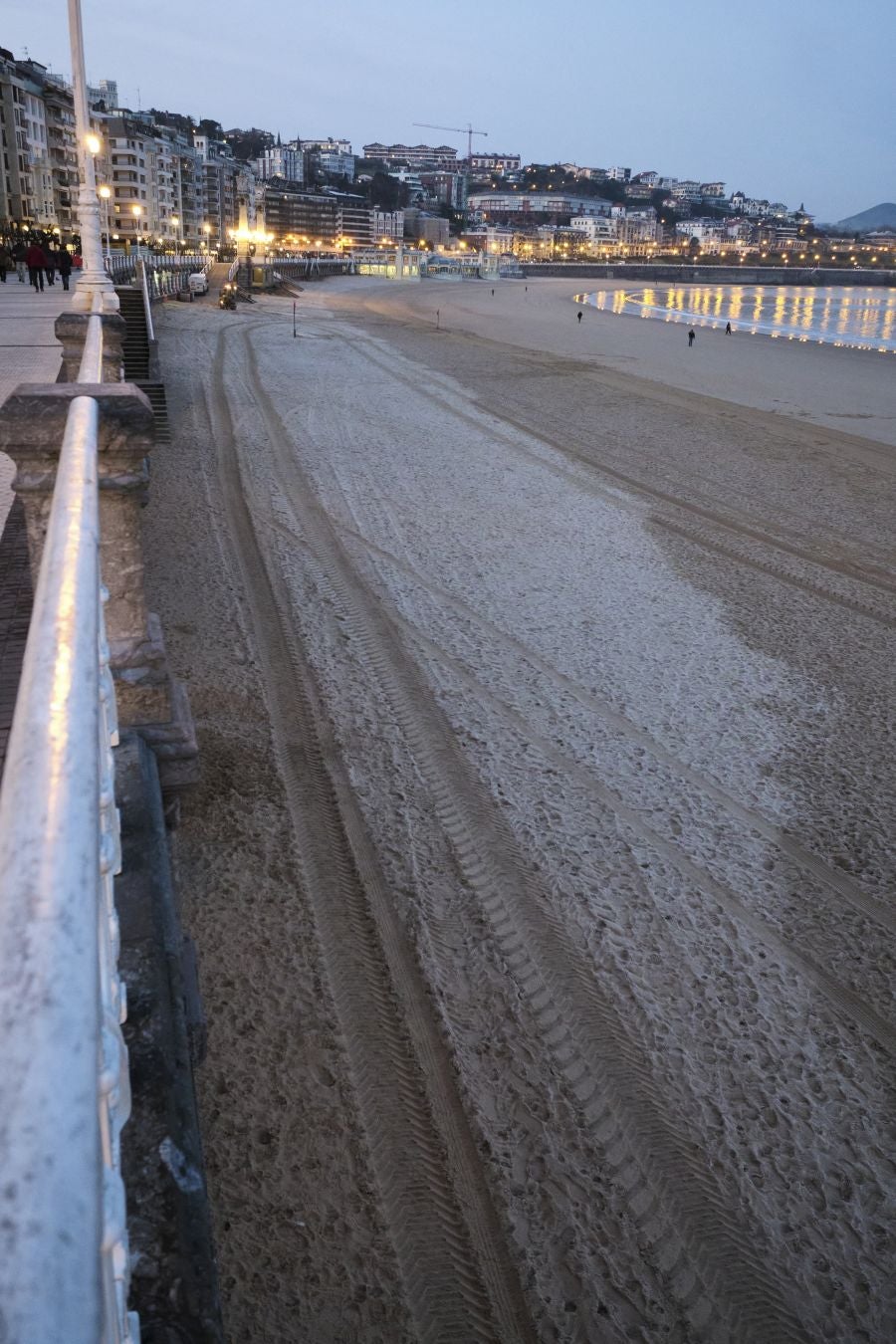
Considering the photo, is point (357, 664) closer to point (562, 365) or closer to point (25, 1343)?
point (25, 1343)

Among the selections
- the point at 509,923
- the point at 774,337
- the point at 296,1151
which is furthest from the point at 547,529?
the point at 774,337

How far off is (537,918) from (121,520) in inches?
98.7

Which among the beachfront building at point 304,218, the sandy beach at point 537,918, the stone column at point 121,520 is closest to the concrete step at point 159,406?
the sandy beach at point 537,918

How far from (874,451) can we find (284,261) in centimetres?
9272

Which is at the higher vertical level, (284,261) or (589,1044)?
(284,261)

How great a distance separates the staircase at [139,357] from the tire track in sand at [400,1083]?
7646 mm

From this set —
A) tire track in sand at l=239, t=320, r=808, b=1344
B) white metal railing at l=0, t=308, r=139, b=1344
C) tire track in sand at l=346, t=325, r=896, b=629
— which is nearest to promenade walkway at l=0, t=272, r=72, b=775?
tire track in sand at l=239, t=320, r=808, b=1344

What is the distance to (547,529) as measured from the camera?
10406 mm

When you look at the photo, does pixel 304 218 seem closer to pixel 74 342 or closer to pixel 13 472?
pixel 74 342

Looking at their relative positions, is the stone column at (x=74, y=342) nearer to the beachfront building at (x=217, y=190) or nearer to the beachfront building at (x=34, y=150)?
the beachfront building at (x=34, y=150)

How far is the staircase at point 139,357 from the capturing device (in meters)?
14.4

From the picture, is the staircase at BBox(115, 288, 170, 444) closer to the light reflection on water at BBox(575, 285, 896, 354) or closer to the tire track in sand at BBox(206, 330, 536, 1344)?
the tire track in sand at BBox(206, 330, 536, 1344)

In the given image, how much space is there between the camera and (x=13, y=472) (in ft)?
25.2

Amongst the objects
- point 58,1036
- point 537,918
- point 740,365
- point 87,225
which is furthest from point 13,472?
point 740,365
